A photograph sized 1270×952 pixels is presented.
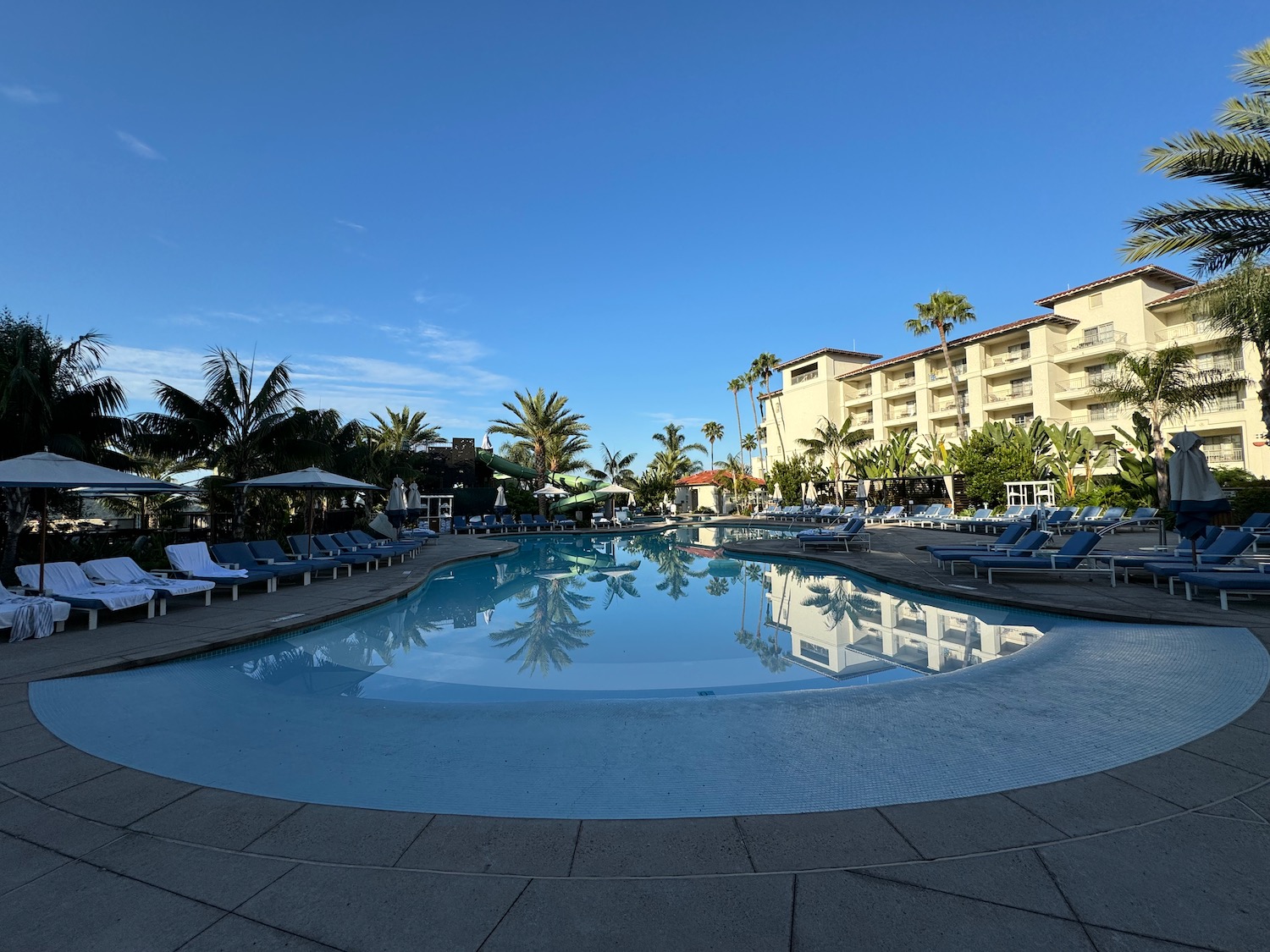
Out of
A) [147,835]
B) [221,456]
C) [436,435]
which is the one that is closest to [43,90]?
[221,456]

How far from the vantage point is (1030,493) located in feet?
94.7

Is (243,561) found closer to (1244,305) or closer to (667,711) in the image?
(667,711)

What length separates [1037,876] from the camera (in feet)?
7.43

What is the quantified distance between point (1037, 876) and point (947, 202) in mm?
26785

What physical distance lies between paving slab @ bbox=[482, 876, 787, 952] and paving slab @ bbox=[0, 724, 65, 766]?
351cm

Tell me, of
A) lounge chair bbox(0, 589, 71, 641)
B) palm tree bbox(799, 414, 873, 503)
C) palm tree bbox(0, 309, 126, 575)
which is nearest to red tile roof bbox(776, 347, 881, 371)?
palm tree bbox(799, 414, 873, 503)

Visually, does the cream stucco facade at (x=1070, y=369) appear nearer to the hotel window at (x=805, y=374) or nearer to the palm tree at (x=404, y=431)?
the hotel window at (x=805, y=374)

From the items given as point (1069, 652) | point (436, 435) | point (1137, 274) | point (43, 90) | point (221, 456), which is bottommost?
point (1069, 652)

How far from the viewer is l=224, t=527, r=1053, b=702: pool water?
614 cm

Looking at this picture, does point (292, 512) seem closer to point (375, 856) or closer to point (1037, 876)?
point (375, 856)

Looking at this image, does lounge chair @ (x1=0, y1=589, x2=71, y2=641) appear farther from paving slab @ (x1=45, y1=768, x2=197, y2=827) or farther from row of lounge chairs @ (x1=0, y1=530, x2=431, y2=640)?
paving slab @ (x1=45, y1=768, x2=197, y2=827)

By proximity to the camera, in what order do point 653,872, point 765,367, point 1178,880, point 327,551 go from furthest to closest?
1. point 765,367
2. point 327,551
3. point 653,872
4. point 1178,880

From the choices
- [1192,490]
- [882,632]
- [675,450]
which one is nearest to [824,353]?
[675,450]

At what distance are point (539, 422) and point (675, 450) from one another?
2001 cm
